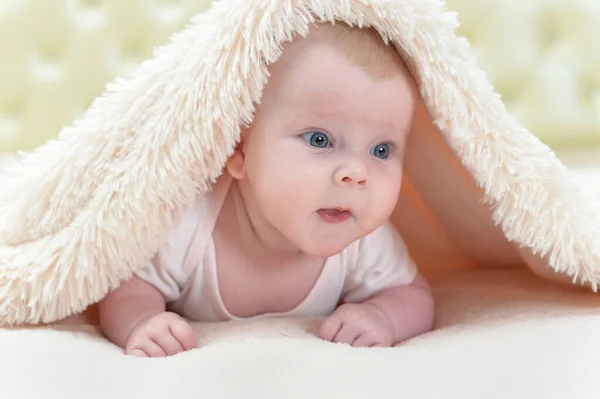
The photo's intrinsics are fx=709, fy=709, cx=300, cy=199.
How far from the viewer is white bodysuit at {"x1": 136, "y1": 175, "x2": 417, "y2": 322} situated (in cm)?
108

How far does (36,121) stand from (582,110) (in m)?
1.40

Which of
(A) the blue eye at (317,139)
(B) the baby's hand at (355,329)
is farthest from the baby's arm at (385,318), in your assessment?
(A) the blue eye at (317,139)

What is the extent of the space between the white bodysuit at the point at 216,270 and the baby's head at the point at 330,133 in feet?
0.51

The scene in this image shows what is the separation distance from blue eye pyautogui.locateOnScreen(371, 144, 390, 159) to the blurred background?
94 centimetres

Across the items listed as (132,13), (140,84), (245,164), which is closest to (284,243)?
(245,164)

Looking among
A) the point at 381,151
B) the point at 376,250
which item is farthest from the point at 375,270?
the point at 381,151

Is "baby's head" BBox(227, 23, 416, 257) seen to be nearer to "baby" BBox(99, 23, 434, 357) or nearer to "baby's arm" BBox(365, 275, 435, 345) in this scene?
"baby" BBox(99, 23, 434, 357)

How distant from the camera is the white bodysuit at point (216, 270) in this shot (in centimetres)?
108

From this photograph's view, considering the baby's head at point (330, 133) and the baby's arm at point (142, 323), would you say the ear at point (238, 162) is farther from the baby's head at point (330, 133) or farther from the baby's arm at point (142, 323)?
the baby's arm at point (142, 323)

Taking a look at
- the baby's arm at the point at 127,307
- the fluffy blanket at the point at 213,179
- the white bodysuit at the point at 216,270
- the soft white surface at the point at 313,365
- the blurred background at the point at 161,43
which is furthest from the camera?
the blurred background at the point at 161,43

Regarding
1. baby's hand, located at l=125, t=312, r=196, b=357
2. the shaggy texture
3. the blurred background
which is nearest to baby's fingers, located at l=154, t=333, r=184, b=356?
Result: baby's hand, located at l=125, t=312, r=196, b=357

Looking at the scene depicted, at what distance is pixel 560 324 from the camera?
94 cm

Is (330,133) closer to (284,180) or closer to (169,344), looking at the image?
(284,180)

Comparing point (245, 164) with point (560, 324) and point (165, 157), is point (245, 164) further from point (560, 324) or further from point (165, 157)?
point (560, 324)
